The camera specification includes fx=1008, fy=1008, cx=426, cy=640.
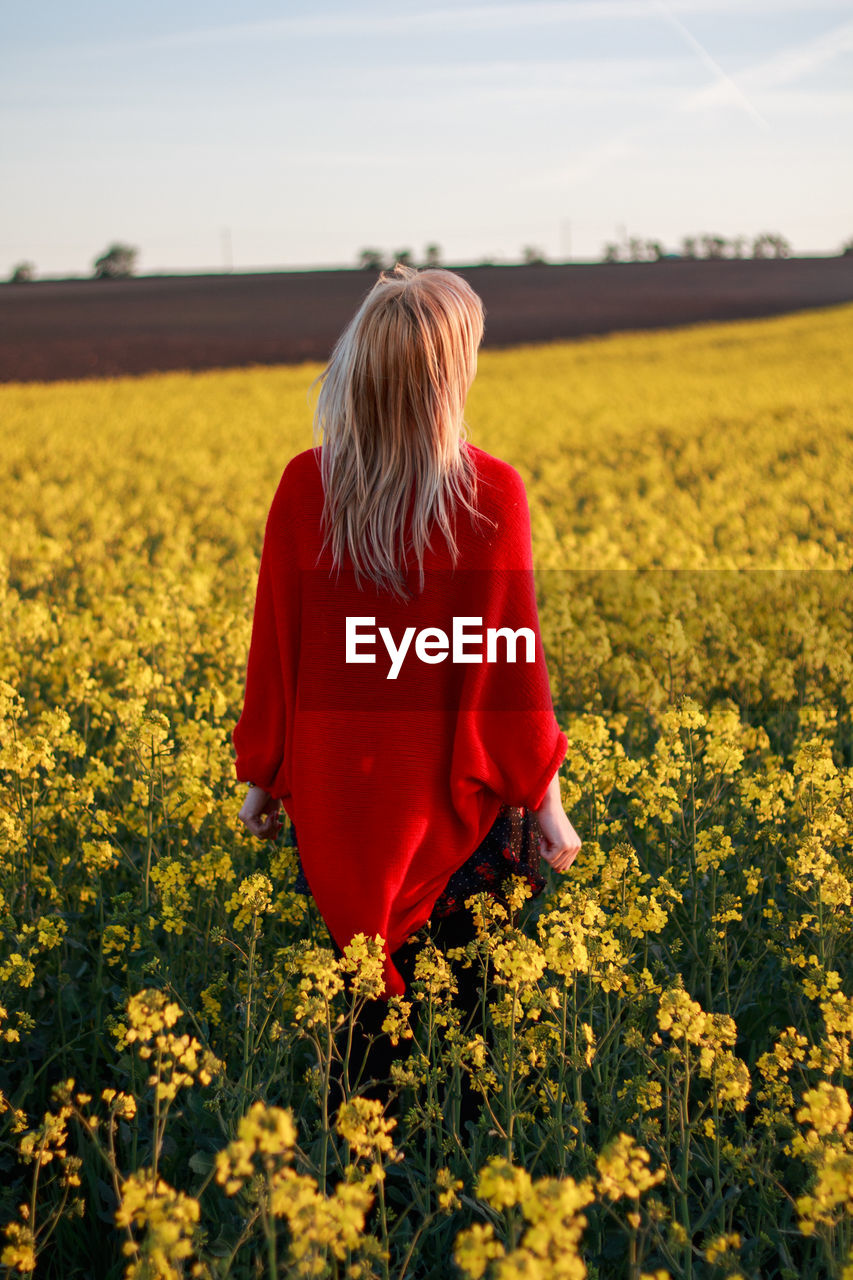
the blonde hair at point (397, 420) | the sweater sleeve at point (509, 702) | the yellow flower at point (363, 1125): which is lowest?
the yellow flower at point (363, 1125)

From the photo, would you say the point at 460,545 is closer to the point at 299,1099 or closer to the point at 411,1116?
the point at 411,1116

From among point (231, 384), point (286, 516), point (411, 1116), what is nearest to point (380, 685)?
point (286, 516)

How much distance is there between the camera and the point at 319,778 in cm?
223

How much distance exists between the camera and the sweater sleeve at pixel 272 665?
2271 millimetres

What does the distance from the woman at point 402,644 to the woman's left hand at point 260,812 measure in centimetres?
22

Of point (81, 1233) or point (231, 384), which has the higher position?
point (231, 384)

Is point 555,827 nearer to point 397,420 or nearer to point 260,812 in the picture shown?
point 260,812

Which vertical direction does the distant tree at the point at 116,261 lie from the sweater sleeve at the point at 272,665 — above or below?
above

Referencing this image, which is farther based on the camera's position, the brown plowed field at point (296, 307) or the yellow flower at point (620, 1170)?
the brown plowed field at point (296, 307)

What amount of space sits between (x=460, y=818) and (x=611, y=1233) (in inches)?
34.5

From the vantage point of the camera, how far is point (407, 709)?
2.21 m

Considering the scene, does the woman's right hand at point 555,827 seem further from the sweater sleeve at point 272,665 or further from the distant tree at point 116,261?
the distant tree at point 116,261

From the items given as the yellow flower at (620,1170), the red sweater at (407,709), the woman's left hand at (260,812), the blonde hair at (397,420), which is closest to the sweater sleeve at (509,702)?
the red sweater at (407,709)

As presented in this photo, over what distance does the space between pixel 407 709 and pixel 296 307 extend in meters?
47.9
